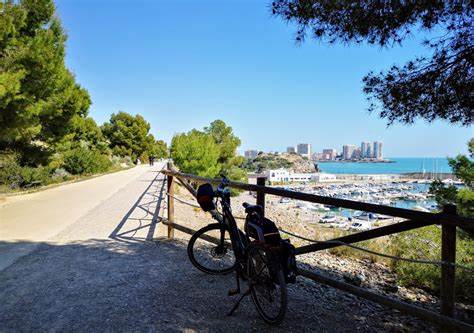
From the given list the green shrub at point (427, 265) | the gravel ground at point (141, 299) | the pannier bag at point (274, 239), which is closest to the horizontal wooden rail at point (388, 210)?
the pannier bag at point (274, 239)

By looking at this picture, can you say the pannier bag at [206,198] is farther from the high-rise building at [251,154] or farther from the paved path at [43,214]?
the high-rise building at [251,154]

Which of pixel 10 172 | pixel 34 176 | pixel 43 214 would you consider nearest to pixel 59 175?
pixel 34 176

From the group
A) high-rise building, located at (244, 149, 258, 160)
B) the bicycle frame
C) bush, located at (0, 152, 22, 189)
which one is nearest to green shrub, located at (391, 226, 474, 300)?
the bicycle frame

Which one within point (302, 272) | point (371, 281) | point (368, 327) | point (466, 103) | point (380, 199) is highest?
point (466, 103)

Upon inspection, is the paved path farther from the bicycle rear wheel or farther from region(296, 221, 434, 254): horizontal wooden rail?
region(296, 221, 434, 254): horizontal wooden rail

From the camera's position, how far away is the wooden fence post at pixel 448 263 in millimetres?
2602

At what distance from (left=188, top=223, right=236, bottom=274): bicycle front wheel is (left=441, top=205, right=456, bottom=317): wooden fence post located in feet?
8.33

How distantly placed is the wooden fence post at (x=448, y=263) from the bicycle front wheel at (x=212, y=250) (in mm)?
2540

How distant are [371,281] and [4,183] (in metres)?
15.5

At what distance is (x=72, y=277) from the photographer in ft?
15.3

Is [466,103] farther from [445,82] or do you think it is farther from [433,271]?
[433,271]

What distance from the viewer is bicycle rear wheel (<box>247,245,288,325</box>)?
3.08m

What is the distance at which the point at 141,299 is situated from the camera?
3.87 m

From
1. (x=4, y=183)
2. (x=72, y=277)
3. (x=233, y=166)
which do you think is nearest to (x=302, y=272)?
(x=72, y=277)
